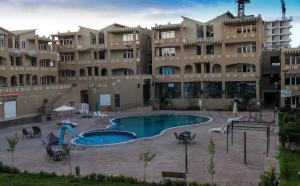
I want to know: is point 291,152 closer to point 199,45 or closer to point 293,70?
point 293,70

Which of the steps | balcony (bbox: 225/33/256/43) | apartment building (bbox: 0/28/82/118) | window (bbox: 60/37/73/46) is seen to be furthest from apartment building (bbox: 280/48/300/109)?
window (bbox: 60/37/73/46)

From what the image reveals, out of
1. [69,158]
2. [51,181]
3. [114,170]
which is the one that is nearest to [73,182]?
[51,181]

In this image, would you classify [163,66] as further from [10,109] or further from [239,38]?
[10,109]

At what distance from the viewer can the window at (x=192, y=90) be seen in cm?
5078

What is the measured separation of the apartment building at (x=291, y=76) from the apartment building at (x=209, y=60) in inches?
124

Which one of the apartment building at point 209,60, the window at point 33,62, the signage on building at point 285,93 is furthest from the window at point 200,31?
the window at point 33,62

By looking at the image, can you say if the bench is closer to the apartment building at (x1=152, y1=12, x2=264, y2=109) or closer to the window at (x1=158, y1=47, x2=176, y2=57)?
the apartment building at (x1=152, y1=12, x2=264, y2=109)

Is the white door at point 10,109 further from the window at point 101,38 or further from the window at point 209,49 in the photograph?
the window at point 209,49

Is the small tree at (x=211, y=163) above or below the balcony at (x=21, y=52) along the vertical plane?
below

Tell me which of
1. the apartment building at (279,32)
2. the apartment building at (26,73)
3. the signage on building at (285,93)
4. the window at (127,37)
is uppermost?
the apartment building at (279,32)

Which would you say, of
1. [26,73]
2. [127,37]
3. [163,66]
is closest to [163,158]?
[163,66]

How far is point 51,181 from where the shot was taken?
14.8m

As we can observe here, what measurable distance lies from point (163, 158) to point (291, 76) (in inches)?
1212

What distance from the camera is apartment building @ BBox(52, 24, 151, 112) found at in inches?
1981
